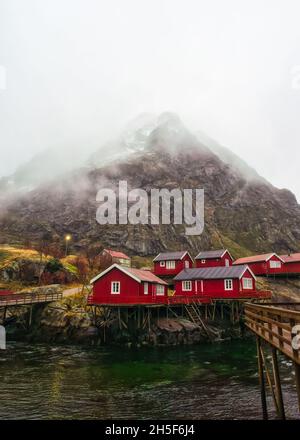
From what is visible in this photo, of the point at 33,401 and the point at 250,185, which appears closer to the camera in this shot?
the point at 33,401

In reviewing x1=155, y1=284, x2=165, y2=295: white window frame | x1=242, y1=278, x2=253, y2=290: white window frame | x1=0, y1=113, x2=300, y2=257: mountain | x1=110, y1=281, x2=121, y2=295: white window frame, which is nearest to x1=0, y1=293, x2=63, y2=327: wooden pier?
x1=110, y1=281, x2=121, y2=295: white window frame

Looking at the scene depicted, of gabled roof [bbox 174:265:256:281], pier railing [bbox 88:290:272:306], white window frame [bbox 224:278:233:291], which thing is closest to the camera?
pier railing [bbox 88:290:272:306]

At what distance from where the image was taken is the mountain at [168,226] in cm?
9925

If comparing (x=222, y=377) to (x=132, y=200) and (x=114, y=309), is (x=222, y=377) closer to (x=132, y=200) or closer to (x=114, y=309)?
(x=114, y=309)

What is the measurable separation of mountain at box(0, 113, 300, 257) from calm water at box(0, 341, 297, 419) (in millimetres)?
62568

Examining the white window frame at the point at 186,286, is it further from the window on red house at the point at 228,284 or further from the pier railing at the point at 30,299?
the pier railing at the point at 30,299

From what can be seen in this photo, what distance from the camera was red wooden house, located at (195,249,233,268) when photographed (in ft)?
209

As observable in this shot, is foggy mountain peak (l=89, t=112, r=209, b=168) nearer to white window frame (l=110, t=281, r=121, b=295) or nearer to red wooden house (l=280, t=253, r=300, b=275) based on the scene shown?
red wooden house (l=280, t=253, r=300, b=275)

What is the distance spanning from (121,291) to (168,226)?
64098mm

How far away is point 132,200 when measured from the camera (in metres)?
107

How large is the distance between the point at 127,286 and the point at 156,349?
8.49 m

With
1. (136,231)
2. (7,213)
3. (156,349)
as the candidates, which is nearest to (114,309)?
(156,349)

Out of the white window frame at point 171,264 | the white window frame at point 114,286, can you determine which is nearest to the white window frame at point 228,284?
the white window frame at point 114,286

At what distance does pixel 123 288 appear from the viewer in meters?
40.1
